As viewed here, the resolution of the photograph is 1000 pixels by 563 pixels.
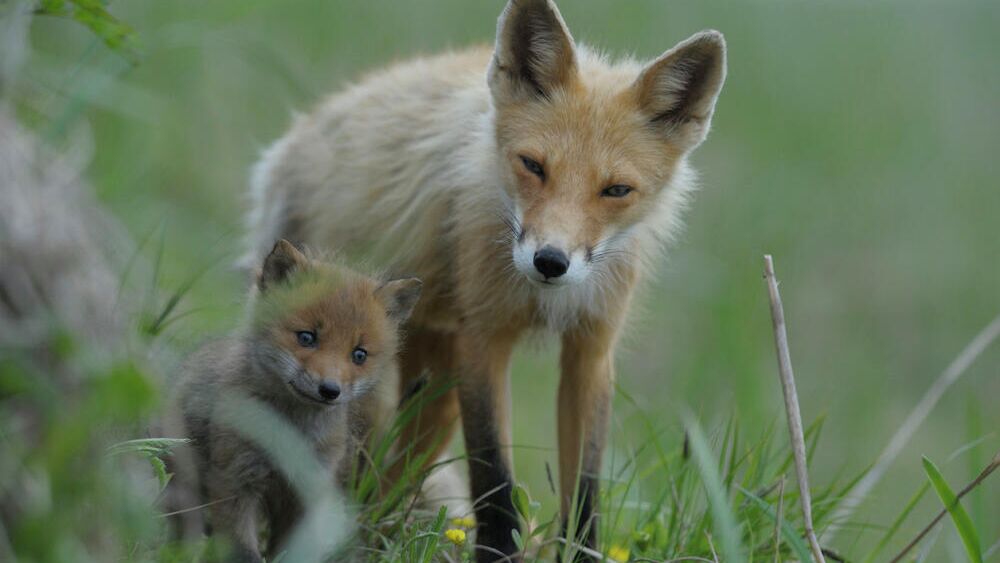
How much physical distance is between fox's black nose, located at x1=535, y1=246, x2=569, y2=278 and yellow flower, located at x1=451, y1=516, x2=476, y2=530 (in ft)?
3.67

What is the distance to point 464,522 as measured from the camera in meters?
5.34

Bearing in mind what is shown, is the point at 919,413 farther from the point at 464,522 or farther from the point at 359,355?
the point at 359,355

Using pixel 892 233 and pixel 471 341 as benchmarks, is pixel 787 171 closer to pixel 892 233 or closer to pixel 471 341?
pixel 892 233

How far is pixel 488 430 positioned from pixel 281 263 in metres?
1.43

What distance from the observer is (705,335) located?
1157 centimetres

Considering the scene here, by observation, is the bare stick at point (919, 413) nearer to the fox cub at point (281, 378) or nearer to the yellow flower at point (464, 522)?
the yellow flower at point (464, 522)

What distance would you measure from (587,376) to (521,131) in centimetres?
120

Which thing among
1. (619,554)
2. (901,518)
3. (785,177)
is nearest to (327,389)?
(619,554)

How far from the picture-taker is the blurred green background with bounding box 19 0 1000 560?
9148 mm

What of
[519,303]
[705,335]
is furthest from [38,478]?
[705,335]

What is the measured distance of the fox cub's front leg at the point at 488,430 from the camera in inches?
208

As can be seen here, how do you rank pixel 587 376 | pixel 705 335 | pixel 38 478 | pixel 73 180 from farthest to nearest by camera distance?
1. pixel 705 335
2. pixel 587 376
3. pixel 73 180
4. pixel 38 478

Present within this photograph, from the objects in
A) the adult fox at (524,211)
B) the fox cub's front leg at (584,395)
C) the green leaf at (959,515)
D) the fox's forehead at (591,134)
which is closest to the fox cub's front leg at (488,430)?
the adult fox at (524,211)

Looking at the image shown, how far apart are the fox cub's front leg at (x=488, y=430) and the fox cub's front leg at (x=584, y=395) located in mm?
294
